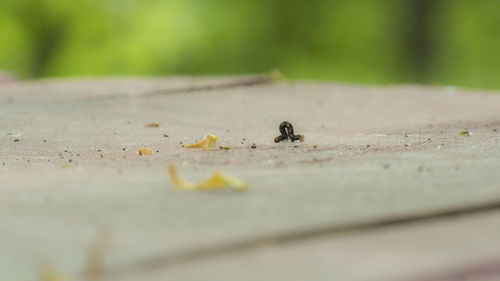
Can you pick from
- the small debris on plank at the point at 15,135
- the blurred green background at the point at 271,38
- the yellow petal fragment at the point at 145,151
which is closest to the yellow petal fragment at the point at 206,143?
the yellow petal fragment at the point at 145,151

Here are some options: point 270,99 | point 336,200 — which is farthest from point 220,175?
point 270,99

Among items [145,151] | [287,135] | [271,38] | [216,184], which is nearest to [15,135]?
[145,151]

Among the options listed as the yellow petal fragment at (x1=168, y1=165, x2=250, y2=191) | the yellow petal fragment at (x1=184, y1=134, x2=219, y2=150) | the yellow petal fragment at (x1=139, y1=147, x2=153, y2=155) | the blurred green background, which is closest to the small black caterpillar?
the yellow petal fragment at (x1=184, y1=134, x2=219, y2=150)

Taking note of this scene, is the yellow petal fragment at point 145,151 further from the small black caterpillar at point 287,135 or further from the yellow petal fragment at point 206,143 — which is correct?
the small black caterpillar at point 287,135

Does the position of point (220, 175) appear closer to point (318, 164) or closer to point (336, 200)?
point (336, 200)

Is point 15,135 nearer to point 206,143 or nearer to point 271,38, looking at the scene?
point 206,143

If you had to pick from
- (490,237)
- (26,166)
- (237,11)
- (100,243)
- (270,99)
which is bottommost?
(100,243)

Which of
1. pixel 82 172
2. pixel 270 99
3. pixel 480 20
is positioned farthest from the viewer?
pixel 480 20

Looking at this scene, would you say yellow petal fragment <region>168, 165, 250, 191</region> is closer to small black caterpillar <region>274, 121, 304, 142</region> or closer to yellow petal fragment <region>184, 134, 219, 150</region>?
yellow petal fragment <region>184, 134, 219, 150</region>

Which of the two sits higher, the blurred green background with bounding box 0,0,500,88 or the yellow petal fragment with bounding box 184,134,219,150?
the blurred green background with bounding box 0,0,500,88
